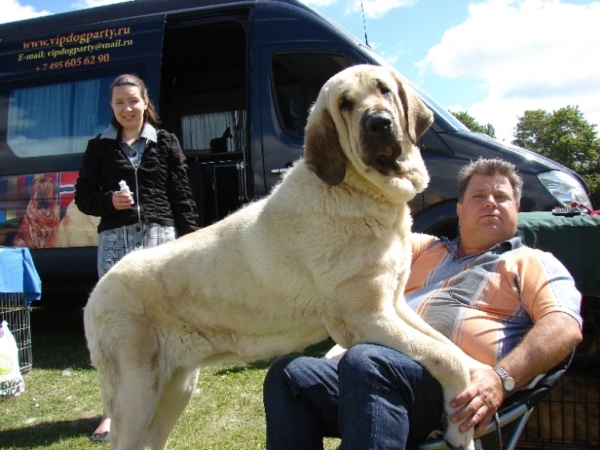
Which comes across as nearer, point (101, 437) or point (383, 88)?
point (383, 88)

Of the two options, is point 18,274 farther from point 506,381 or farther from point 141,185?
point 506,381

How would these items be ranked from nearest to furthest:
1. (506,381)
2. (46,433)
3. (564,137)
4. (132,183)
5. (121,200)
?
1. (506,381)
2. (121,200)
3. (132,183)
4. (46,433)
5. (564,137)

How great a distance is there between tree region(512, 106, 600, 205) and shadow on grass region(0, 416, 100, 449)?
128 ft

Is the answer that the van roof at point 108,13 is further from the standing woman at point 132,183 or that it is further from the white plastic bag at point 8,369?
the white plastic bag at point 8,369

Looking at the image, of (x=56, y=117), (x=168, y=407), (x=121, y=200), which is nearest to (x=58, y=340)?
(x=56, y=117)

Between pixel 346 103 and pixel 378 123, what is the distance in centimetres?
21

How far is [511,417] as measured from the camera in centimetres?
226

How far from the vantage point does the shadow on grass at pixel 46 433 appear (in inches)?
149

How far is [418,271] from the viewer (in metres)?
3.05

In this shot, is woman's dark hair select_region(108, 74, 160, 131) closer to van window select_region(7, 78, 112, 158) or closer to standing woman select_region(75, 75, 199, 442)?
standing woman select_region(75, 75, 199, 442)

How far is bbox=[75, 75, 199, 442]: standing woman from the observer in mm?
3566

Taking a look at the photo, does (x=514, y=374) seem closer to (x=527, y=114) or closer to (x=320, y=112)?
(x=320, y=112)

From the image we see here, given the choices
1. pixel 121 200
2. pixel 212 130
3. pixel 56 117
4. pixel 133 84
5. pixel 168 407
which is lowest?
pixel 168 407

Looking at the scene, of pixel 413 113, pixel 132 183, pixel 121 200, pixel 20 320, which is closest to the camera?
pixel 413 113
